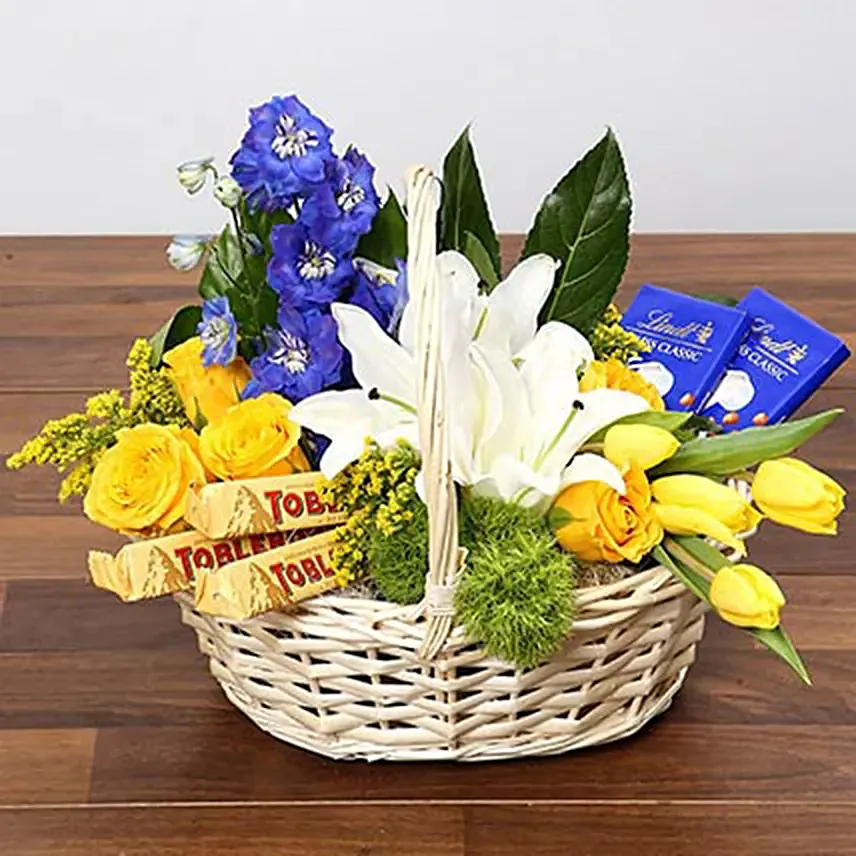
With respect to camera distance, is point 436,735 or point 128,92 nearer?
point 436,735

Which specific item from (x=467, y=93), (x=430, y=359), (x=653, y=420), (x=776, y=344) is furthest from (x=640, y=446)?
(x=467, y=93)

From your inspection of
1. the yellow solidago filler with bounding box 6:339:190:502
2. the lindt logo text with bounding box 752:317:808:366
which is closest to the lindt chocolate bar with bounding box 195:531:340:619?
the yellow solidago filler with bounding box 6:339:190:502

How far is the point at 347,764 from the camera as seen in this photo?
1127mm

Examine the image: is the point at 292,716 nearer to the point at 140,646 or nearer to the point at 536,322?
the point at 140,646

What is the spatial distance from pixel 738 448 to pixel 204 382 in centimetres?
34

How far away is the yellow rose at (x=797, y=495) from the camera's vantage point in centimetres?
102

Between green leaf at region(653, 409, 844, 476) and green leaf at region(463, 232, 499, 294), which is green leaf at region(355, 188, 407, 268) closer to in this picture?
green leaf at region(463, 232, 499, 294)

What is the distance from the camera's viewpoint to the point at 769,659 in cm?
122

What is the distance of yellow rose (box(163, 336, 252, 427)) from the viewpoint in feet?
3.74

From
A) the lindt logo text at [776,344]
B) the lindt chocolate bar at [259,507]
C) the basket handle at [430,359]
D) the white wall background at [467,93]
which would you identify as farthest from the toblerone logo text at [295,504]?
the white wall background at [467,93]

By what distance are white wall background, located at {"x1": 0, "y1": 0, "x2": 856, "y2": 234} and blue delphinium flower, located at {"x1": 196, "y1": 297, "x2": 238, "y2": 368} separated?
5.09 feet

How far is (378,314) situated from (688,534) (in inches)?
9.3

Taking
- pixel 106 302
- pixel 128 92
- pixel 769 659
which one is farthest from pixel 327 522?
pixel 128 92

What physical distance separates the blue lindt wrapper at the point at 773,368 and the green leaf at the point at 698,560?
0.19 m
